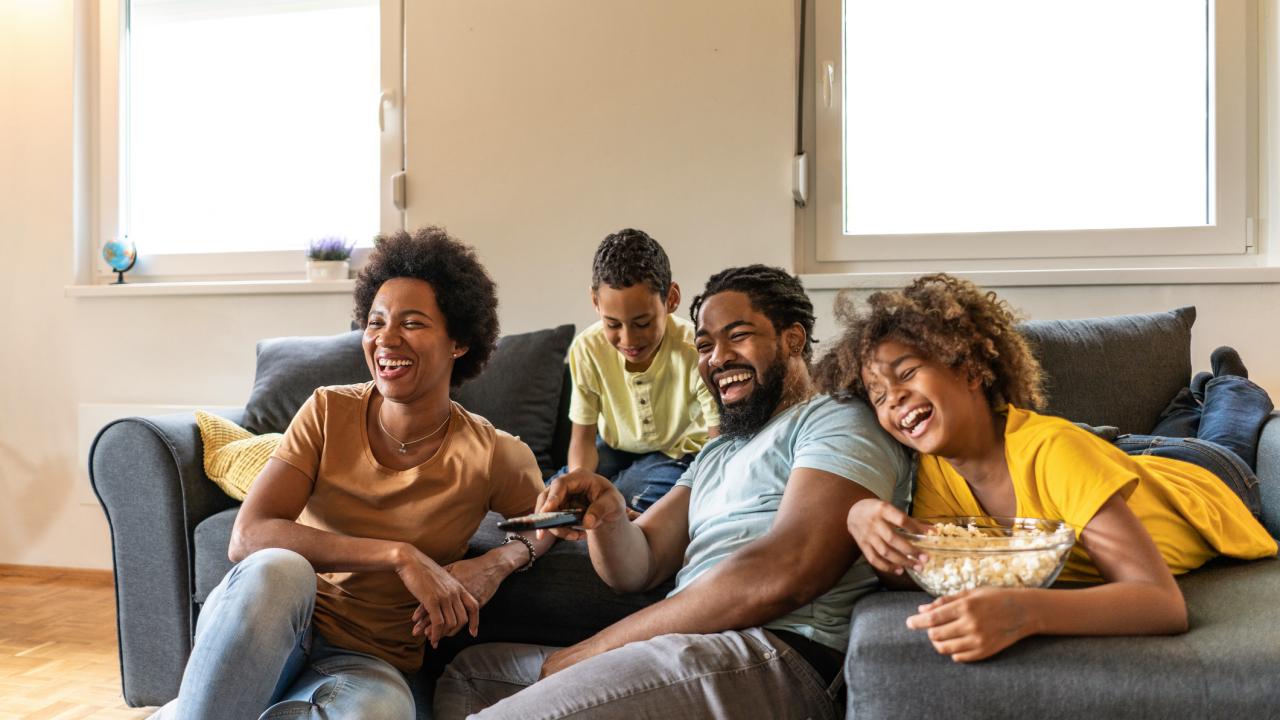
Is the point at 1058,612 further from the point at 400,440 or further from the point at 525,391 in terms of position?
the point at 525,391

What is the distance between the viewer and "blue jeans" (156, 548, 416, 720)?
129 cm

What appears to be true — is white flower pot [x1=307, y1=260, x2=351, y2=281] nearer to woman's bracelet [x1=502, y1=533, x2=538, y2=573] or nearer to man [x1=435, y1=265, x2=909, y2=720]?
woman's bracelet [x1=502, y1=533, x2=538, y2=573]

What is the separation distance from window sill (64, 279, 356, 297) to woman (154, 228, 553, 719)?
1.47 m

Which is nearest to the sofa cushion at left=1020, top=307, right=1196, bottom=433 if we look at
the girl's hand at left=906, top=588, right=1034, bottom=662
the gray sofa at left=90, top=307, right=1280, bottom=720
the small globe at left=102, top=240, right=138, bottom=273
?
the gray sofa at left=90, top=307, right=1280, bottom=720

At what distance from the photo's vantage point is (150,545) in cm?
205

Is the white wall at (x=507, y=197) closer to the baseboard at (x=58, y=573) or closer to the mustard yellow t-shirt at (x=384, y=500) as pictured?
the baseboard at (x=58, y=573)

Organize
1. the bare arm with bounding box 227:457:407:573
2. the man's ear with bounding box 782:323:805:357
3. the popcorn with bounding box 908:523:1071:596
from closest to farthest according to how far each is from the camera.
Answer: the popcorn with bounding box 908:523:1071:596 < the bare arm with bounding box 227:457:407:573 < the man's ear with bounding box 782:323:805:357

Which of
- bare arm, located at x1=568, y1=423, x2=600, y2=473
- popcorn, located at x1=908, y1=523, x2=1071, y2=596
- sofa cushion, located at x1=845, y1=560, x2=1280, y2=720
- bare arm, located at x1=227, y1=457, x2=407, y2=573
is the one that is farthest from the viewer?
bare arm, located at x1=568, y1=423, x2=600, y2=473

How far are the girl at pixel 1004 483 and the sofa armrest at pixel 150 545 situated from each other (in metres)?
1.40

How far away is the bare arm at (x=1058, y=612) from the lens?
1001 mm

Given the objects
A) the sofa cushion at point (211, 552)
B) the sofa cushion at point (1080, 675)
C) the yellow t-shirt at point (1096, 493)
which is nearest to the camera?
the sofa cushion at point (1080, 675)

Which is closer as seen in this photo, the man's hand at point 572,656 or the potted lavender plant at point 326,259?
the man's hand at point 572,656

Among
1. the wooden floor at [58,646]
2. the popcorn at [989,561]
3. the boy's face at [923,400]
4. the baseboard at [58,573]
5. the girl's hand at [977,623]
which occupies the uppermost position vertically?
A: the boy's face at [923,400]

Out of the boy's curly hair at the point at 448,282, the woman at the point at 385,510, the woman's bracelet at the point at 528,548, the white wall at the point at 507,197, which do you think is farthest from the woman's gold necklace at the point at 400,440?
the white wall at the point at 507,197
